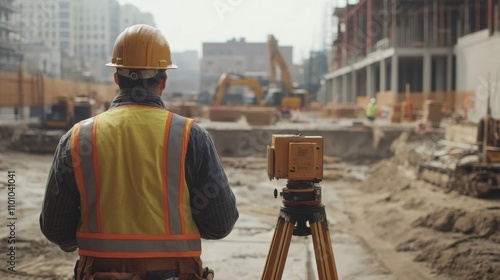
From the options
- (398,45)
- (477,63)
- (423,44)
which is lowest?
(477,63)

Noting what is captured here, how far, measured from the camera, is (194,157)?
189 cm

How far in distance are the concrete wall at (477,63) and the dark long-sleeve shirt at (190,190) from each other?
65.0ft

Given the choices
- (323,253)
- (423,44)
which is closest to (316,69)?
(423,44)

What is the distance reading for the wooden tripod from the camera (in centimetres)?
291

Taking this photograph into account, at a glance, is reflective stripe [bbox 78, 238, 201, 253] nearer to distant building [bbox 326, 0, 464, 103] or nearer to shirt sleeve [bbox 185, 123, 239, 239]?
shirt sleeve [bbox 185, 123, 239, 239]

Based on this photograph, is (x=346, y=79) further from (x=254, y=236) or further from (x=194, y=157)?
(x=194, y=157)

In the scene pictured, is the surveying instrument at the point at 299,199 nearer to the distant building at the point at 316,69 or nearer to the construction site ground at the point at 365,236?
the construction site ground at the point at 365,236

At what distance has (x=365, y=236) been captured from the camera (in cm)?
763

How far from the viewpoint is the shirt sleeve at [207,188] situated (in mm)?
1900

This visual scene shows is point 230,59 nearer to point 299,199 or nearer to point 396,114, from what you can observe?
point 396,114

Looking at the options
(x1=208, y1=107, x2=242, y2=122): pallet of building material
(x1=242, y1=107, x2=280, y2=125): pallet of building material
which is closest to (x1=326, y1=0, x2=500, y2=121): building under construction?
(x1=242, y1=107, x2=280, y2=125): pallet of building material

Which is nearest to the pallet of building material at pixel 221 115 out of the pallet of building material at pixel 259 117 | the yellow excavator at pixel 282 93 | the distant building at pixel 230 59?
the pallet of building material at pixel 259 117

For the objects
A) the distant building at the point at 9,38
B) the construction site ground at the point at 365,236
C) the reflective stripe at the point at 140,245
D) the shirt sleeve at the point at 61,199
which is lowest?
the construction site ground at the point at 365,236

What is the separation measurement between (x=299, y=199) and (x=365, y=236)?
5.01 meters
